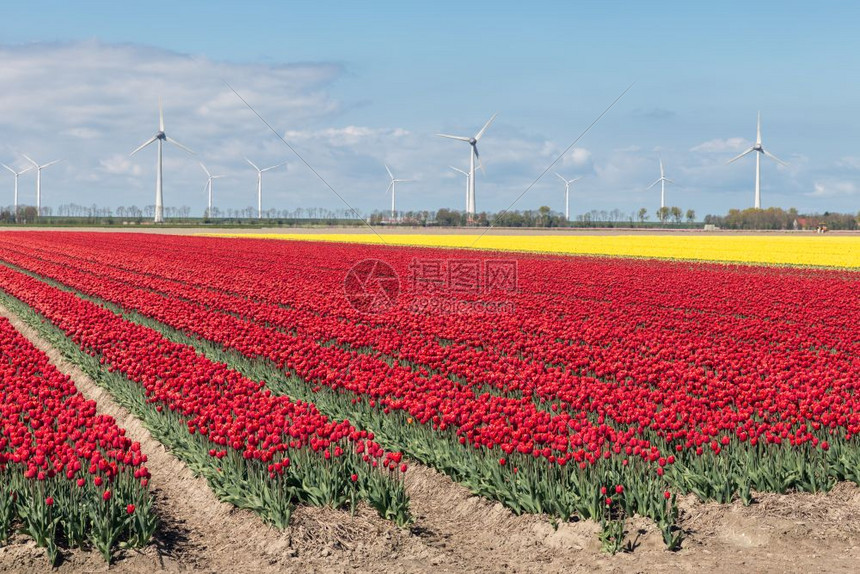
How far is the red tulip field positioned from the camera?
855 centimetres

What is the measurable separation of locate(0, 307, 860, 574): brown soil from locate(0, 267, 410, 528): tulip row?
26 centimetres

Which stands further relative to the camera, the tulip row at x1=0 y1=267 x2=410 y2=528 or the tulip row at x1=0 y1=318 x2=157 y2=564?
the tulip row at x1=0 y1=267 x2=410 y2=528

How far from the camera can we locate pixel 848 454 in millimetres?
9562

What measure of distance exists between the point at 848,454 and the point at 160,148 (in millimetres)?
120820

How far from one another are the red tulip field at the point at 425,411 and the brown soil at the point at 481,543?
0.16 m

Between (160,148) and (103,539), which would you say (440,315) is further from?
(160,148)

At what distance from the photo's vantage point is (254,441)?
9.20 m

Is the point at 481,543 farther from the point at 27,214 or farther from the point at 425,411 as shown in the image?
the point at 27,214

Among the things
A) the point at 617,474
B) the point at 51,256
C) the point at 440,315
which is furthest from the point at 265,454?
the point at 51,256

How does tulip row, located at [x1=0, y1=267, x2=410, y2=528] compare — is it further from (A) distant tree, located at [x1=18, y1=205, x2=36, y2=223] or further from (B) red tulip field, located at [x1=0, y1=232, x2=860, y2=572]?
(A) distant tree, located at [x1=18, y1=205, x2=36, y2=223]

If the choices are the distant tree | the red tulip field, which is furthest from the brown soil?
the distant tree

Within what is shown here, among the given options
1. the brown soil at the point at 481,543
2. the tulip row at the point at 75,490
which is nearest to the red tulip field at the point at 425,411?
the tulip row at the point at 75,490

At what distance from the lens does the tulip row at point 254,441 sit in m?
8.85

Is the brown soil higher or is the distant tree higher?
the distant tree
